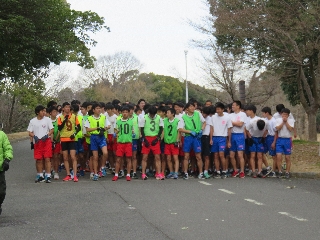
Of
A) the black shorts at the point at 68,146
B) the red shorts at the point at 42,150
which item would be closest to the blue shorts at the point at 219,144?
the black shorts at the point at 68,146

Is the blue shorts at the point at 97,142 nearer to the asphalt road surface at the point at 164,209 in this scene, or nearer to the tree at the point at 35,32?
the asphalt road surface at the point at 164,209

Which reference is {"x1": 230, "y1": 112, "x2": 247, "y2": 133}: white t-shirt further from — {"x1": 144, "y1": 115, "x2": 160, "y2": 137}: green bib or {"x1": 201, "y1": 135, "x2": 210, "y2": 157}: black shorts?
{"x1": 144, "y1": 115, "x2": 160, "y2": 137}: green bib

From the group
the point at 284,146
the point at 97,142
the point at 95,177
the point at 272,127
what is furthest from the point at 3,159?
the point at 272,127

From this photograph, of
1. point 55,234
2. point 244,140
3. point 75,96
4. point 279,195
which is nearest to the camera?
point 55,234

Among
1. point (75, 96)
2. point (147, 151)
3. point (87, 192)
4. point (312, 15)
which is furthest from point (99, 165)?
point (75, 96)

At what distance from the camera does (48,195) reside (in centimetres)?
1060

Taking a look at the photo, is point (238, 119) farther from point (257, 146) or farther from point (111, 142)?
point (111, 142)

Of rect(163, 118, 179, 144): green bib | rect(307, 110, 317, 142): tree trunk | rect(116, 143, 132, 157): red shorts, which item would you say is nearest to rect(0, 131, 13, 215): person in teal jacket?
rect(116, 143, 132, 157): red shorts

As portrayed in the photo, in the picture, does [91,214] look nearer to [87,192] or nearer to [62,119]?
[87,192]

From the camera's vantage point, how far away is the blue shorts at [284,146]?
13.2 meters

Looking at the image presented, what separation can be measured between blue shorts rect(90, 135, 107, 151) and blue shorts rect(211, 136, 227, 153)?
112 inches

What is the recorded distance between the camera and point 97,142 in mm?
13125

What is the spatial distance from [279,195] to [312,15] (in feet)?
30.5

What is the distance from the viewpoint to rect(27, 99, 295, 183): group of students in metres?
13.0
